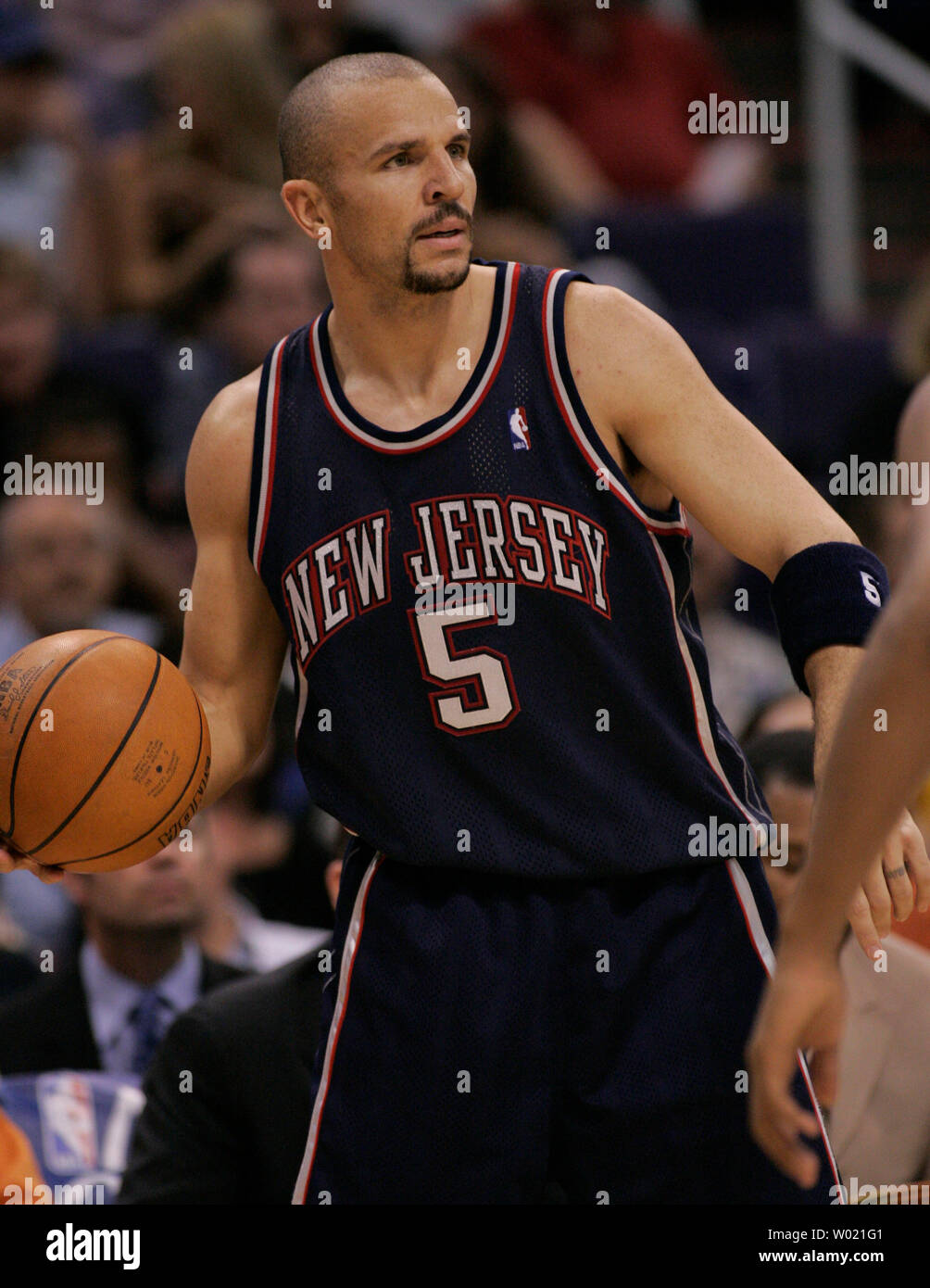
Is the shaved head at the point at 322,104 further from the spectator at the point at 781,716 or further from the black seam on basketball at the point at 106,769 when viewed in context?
the spectator at the point at 781,716

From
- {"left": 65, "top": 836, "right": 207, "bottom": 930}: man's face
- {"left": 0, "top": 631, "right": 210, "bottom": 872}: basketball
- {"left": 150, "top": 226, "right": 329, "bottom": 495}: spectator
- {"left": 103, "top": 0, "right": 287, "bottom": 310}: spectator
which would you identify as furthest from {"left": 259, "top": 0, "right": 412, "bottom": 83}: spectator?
{"left": 0, "top": 631, "right": 210, "bottom": 872}: basketball

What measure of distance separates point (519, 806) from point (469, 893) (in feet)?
0.50

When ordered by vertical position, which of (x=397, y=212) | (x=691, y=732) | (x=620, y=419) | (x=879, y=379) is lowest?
(x=691, y=732)

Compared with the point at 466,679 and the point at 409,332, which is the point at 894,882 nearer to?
the point at 466,679

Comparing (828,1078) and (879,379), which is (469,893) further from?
(879,379)

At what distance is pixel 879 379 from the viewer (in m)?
6.58

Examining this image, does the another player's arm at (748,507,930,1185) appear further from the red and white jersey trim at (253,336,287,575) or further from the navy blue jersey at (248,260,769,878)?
the red and white jersey trim at (253,336,287,575)

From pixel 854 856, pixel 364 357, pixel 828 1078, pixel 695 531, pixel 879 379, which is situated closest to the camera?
pixel 854 856

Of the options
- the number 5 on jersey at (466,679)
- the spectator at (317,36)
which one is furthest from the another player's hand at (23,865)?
the spectator at (317,36)

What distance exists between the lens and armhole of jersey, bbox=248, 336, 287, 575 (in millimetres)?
2809

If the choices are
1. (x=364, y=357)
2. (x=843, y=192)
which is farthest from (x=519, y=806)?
(x=843, y=192)

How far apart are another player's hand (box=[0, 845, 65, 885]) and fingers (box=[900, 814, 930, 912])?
1256 mm

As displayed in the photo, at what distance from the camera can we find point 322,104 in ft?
9.14

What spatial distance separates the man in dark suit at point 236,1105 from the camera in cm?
359
